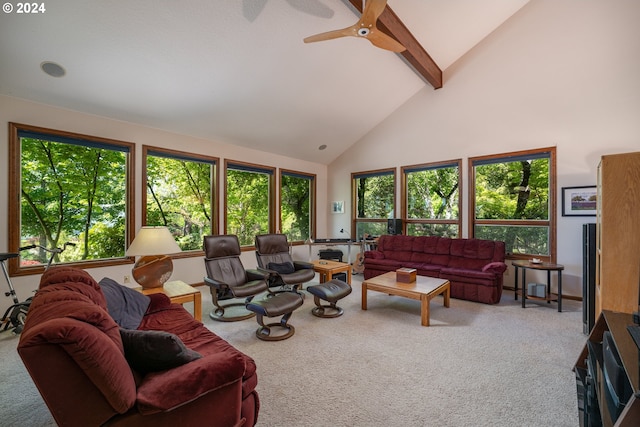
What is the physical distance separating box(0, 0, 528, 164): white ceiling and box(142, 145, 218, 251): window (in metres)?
0.51

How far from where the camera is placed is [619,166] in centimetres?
219

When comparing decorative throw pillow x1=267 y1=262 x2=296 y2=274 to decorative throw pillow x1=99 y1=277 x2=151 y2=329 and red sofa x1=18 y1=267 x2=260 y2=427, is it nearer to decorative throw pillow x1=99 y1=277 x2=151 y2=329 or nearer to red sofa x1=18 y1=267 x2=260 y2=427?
decorative throw pillow x1=99 y1=277 x2=151 y2=329

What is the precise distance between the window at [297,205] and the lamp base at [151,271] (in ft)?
11.2

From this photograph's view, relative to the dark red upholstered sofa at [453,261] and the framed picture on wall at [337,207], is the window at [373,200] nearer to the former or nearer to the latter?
the framed picture on wall at [337,207]

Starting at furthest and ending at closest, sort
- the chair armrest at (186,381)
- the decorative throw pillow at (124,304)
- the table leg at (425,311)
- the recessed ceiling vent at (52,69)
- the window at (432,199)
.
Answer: the window at (432,199), the table leg at (425,311), the recessed ceiling vent at (52,69), the decorative throw pillow at (124,304), the chair armrest at (186,381)

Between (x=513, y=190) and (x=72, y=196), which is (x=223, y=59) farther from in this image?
(x=513, y=190)

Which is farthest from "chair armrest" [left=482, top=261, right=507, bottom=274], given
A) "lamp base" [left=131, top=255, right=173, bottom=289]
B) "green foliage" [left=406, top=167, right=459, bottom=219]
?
"lamp base" [left=131, top=255, right=173, bottom=289]

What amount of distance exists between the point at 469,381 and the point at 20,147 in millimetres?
5373

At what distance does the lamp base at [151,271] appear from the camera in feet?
9.69

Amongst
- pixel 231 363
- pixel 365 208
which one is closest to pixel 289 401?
pixel 231 363

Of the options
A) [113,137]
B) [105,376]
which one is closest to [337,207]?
[113,137]

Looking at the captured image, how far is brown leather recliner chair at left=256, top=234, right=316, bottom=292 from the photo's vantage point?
395cm

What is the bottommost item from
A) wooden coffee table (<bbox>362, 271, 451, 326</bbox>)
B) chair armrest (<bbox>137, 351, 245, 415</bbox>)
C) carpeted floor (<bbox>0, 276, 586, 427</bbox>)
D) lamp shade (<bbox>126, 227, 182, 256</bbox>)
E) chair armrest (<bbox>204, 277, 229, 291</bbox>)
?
carpeted floor (<bbox>0, 276, 586, 427</bbox>)

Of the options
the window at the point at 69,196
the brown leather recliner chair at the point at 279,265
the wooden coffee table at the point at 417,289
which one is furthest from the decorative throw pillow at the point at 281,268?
the window at the point at 69,196
